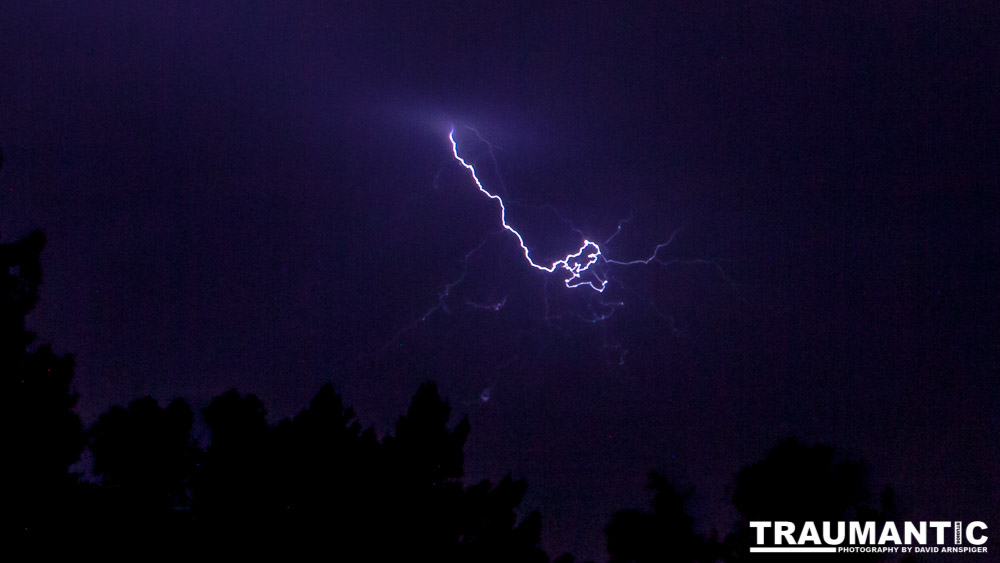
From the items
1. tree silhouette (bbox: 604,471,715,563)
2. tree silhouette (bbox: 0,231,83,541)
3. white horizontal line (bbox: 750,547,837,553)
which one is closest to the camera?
tree silhouette (bbox: 0,231,83,541)

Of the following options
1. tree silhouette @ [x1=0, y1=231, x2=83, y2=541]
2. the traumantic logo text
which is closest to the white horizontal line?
the traumantic logo text

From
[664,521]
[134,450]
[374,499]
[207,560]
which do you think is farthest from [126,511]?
[664,521]

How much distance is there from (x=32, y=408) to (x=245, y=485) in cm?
259

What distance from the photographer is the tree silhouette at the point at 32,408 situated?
213 inches

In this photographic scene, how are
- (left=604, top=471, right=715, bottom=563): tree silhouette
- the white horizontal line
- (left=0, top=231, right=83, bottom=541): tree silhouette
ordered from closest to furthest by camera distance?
(left=0, top=231, right=83, bottom=541): tree silhouette
the white horizontal line
(left=604, top=471, right=715, bottom=563): tree silhouette

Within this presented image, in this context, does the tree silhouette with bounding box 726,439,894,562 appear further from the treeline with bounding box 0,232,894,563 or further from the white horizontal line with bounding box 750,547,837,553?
the treeline with bounding box 0,232,894,563

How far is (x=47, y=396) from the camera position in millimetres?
5535

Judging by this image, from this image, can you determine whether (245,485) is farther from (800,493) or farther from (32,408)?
(800,493)

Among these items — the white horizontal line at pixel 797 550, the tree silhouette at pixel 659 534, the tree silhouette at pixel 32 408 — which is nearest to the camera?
the tree silhouette at pixel 32 408

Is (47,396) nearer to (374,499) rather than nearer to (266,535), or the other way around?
(266,535)

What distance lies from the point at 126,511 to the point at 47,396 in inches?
69.0

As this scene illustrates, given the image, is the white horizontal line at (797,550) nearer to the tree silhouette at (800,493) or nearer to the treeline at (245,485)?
the tree silhouette at (800,493)

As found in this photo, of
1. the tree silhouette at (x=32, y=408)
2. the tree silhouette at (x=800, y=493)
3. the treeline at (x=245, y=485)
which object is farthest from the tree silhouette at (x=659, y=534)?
the tree silhouette at (x=32, y=408)

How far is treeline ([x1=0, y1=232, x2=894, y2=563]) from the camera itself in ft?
18.2
